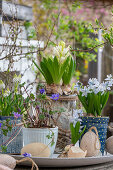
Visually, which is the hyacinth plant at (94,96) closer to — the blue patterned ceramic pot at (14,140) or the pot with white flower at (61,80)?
the pot with white flower at (61,80)

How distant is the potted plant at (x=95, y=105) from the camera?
4.43 ft

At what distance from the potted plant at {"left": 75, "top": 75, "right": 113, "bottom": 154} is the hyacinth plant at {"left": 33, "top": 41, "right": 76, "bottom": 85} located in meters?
0.14

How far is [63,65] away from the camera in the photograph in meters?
1.50

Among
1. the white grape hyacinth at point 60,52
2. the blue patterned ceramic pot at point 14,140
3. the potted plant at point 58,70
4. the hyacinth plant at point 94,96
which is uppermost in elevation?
the white grape hyacinth at point 60,52

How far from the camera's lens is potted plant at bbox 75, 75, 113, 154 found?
1350 millimetres

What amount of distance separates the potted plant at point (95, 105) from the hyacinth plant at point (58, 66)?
0.14 m

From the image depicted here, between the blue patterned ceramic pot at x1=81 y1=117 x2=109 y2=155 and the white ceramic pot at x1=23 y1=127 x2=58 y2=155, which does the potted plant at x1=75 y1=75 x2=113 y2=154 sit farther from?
the white ceramic pot at x1=23 y1=127 x2=58 y2=155

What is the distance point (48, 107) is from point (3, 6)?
1.16m

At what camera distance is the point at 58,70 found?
1.47 m

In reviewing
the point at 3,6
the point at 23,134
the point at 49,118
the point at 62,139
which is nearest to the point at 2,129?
the point at 23,134

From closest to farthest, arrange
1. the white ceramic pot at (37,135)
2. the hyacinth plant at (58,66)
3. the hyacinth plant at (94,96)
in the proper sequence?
1. the white ceramic pot at (37,135)
2. the hyacinth plant at (94,96)
3. the hyacinth plant at (58,66)

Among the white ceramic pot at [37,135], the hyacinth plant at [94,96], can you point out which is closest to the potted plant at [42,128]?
the white ceramic pot at [37,135]

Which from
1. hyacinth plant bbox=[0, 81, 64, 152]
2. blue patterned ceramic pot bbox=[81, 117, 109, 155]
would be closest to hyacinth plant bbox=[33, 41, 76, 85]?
hyacinth plant bbox=[0, 81, 64, 152]

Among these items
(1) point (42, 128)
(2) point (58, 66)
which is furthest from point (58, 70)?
(1) point (42, 128)
